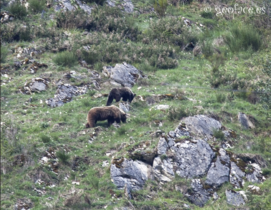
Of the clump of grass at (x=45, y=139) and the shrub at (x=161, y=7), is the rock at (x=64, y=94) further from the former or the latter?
the shrub at (x=161, y=7)

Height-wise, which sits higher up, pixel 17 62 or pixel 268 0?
pixel 268 0

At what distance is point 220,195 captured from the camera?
935cm

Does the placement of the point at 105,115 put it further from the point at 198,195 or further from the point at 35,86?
the point at 198,195

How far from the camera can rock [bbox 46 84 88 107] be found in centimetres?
1319

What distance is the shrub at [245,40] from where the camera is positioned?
57.9ft

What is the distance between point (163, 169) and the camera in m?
9.78

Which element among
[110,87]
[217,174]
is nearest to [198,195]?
[217,174]

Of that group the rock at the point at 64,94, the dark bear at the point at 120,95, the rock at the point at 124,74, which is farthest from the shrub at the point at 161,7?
the dark bear at the point at 120,95

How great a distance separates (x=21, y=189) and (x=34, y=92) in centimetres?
565

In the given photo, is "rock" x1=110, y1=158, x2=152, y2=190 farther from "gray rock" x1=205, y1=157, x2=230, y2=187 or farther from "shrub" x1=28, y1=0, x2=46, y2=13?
"shrub" x1=28, y1=0, x2=46, y2=13

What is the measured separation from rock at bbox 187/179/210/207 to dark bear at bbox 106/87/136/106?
4.62 m

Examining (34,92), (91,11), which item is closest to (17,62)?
(34,92)

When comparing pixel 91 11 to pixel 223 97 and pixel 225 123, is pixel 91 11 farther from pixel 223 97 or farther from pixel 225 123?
pixel 225 123

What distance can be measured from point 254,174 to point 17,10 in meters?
14.1
